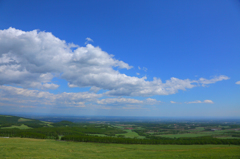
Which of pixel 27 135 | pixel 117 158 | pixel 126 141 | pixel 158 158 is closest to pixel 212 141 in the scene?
pixel 126 141

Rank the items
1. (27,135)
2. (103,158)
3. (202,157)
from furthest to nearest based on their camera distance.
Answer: (27,135) → (202,157) → (103,158)

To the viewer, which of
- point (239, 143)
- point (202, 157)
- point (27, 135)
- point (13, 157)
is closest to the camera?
point (13, 157)

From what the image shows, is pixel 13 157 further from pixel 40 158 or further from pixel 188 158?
pixel 188 158

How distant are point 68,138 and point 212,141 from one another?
8478 cm

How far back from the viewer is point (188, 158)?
4288 centimetres

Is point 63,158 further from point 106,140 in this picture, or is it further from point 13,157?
point 106,140

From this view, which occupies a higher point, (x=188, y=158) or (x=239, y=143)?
(x=188, y=158)

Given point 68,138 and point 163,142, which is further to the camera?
point 68,138

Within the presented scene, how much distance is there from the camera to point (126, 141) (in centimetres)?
8388

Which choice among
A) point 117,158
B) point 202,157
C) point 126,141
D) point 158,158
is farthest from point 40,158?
point 126,141

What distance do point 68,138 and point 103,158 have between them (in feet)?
188

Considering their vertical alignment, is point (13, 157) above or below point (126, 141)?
above

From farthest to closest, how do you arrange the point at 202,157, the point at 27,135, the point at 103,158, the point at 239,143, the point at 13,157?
the point at 27,135 < the point at 239,143 < the point at 202,157 < the point at 103,158 < the point at 13,157

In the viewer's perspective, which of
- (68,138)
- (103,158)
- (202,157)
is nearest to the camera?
Answer: (103,158)
